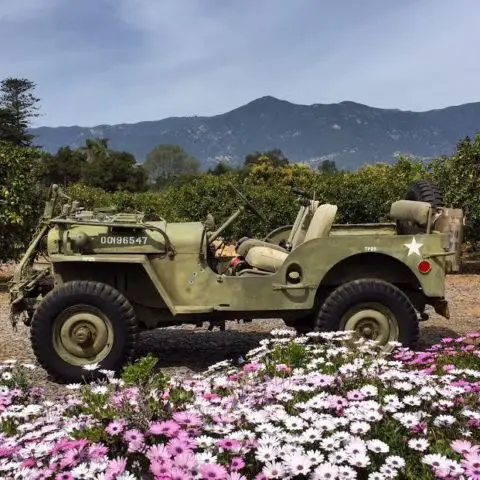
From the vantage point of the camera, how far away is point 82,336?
5391 millimetres

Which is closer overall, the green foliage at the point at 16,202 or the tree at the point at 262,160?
the green foliage at the point at 16,202

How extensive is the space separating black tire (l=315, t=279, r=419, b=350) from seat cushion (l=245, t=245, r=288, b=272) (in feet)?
1.97

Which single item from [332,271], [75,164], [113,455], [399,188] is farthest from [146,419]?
[75,164]

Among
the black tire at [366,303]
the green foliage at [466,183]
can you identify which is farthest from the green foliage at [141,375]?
the green foliage at [466,183]

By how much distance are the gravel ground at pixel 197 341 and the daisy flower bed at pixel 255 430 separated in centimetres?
260

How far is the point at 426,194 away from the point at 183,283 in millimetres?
2753

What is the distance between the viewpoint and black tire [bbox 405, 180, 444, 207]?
6473 millimetres

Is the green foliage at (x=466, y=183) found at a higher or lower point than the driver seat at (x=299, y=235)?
higher

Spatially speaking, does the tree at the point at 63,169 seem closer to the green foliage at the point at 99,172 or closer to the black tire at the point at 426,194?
the green foliage at the point at 99,172

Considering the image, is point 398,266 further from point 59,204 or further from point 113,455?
point 113,455

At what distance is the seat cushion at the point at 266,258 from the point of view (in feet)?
19.5

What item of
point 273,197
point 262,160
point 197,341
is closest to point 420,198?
point 197,341

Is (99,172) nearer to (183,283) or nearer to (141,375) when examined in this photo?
(183,283)

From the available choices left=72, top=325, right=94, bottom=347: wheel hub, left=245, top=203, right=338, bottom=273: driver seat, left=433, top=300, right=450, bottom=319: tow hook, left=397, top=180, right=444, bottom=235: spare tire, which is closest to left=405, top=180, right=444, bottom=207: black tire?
left=397, top=180, right=444, bottom=235: spare tire
